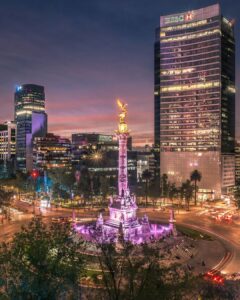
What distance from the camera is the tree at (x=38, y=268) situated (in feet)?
81.0

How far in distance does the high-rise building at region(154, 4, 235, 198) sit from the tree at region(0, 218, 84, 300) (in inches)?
5391

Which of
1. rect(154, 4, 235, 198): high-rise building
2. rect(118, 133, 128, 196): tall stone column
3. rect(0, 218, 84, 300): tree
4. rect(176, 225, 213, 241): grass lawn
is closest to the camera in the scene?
rect(0, 218, 84, 300): tree

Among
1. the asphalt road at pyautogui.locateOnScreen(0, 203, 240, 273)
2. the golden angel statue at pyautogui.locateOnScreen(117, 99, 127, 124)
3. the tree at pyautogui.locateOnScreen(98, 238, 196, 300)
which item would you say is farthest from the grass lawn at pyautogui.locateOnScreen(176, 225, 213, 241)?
the tree at pyautogui.locateOnScreen(98, 238, 196, 300)

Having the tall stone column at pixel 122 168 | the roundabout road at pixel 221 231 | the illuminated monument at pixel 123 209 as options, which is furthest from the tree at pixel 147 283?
the tall stone column at pixel 122 168

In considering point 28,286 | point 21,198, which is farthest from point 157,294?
point 21,198

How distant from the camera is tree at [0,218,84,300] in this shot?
24.7 meters

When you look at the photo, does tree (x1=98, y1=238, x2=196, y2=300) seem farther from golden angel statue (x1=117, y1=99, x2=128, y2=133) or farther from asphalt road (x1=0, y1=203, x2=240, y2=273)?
golden angel statue (x1=117, y1=99, x2=128, y2=133)

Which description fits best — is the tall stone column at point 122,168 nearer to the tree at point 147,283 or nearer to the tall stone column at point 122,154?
the tall stone column at point 122,154

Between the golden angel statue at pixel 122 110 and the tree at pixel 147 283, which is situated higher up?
the golden angel statue at pixel 122 110

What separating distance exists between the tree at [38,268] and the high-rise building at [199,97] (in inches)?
5391

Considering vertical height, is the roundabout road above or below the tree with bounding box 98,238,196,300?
below

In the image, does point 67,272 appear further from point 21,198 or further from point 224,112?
point 224,112

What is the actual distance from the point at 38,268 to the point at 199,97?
5702 inches

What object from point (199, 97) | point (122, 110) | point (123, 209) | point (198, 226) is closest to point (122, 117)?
point (122, 110)
